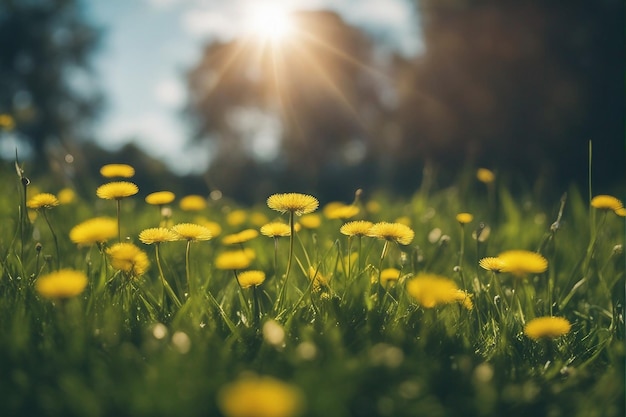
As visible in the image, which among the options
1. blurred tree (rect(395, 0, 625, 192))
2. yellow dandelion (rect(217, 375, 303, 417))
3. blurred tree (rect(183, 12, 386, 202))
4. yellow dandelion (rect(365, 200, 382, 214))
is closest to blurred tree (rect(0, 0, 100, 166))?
blurred tree (rect(183, 12, 386, 202))

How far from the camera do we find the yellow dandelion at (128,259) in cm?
138

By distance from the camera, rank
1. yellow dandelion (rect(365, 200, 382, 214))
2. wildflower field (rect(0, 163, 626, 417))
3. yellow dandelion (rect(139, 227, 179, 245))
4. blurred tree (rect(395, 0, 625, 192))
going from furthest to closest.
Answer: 1. blurred tree (rect(395, 0, 625, 192))
2. yellow dandelion (rect(365, 200, 382, 214))
3. yellow dandelion (rect(139, 227, 179, 245))
4. wildflower field (rect(0, 163, 626, 417))

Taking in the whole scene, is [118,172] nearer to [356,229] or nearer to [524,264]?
[356,229]

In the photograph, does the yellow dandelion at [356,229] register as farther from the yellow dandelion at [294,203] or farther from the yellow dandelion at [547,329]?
the yellow dandelion at [547,329]

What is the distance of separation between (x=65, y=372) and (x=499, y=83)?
42.7 feet

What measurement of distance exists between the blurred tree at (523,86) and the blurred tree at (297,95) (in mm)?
8030

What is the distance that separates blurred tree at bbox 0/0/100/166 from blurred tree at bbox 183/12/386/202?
5426 millimetres

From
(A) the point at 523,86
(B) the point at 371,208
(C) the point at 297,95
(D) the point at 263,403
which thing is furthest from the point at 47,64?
(D) the point at 263,403

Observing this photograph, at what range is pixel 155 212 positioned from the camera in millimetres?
3396

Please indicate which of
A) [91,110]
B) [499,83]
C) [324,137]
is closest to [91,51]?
[91,110]

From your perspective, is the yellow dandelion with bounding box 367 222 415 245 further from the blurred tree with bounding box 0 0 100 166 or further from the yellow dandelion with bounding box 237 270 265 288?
the blurred tree with bounding box 0 0 100 166

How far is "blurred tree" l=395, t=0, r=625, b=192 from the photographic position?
1131cm

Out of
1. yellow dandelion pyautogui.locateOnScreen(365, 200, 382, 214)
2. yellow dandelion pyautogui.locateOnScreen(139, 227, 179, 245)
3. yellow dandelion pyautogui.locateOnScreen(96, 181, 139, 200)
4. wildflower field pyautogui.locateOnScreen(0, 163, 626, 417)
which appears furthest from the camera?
yellow dandelion pyautogui.locateOnScreen(365, 200, 382, 214)

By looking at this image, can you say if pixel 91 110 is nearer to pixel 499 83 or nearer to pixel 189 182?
pixel 189 182
